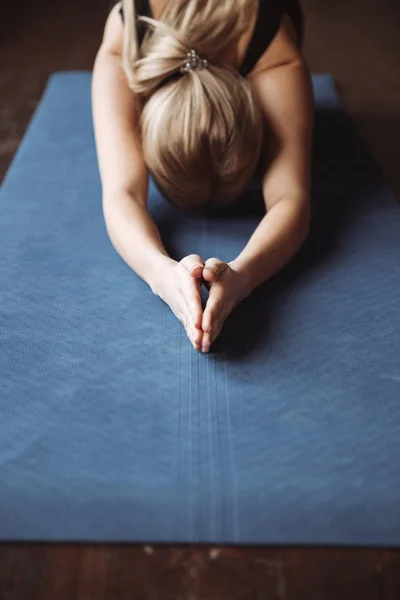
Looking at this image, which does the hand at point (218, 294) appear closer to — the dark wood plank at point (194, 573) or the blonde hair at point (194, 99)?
the blonde hair at point (194, 99)

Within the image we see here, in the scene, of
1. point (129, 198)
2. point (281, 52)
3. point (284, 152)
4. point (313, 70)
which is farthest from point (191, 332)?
point (313, 70)

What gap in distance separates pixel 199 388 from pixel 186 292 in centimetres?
16

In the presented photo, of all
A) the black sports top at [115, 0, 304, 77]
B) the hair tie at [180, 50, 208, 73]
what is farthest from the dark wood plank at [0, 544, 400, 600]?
the black sports top at [115, 0, 304, 77]

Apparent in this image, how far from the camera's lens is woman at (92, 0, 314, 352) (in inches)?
45.2

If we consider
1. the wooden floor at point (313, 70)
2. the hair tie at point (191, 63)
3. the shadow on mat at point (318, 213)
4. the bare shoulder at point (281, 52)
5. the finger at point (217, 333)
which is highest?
the hair tie at point (191, 63)

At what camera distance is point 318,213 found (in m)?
1.42

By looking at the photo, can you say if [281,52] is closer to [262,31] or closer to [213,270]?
[262,31]

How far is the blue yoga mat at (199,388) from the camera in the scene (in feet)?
2.82

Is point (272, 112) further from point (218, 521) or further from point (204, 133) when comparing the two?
point (218, 521)

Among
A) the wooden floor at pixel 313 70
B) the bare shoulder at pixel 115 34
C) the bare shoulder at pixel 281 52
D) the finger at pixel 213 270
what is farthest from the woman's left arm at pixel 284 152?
the wooden floor at pixel 313 70

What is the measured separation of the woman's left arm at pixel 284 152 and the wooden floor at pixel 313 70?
0.48 meters

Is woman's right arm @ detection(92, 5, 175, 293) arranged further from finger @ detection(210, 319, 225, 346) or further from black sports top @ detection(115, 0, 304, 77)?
black sports top @ detection(115, 0, 304, 77)

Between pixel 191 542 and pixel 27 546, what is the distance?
21cm

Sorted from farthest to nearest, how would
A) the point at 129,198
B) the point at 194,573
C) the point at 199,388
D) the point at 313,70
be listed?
the point at 313,70 < the point at 129,198 < the point at 199,388 < the point at 194,573
